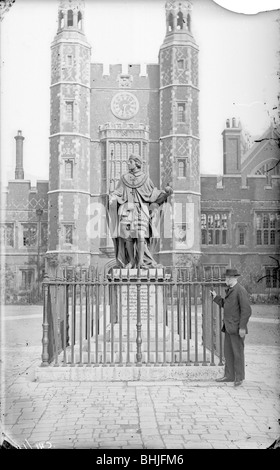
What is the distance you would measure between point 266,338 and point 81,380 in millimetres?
5775

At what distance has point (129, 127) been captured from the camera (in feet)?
74.5

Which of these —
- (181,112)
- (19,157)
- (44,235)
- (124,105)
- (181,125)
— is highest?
(124,105)

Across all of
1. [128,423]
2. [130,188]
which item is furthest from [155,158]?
[128,423]

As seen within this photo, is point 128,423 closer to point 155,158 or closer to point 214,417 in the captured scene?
point 214,417

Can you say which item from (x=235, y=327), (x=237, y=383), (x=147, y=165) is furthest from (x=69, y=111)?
(x=237, y=383)

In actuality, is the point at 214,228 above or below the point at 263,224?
below

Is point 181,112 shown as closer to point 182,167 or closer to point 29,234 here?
point 182,167

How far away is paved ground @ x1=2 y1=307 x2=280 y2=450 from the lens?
14.9ft

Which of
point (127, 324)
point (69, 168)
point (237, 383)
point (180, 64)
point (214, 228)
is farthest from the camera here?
point (180, 64)

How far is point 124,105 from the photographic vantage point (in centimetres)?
2269

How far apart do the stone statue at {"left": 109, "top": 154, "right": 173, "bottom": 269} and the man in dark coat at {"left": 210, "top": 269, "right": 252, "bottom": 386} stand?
179 centimetres

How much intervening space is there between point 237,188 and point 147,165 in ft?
13.3

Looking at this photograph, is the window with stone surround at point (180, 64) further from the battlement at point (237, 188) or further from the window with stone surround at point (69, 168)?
the window with stone surround at point (69, 168)

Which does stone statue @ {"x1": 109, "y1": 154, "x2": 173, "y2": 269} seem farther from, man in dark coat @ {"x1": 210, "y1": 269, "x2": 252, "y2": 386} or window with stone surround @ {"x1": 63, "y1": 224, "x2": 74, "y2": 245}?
window with stone surround @ {"x1": 63, "y1": 224, "x2": 74, "y2": 245}
